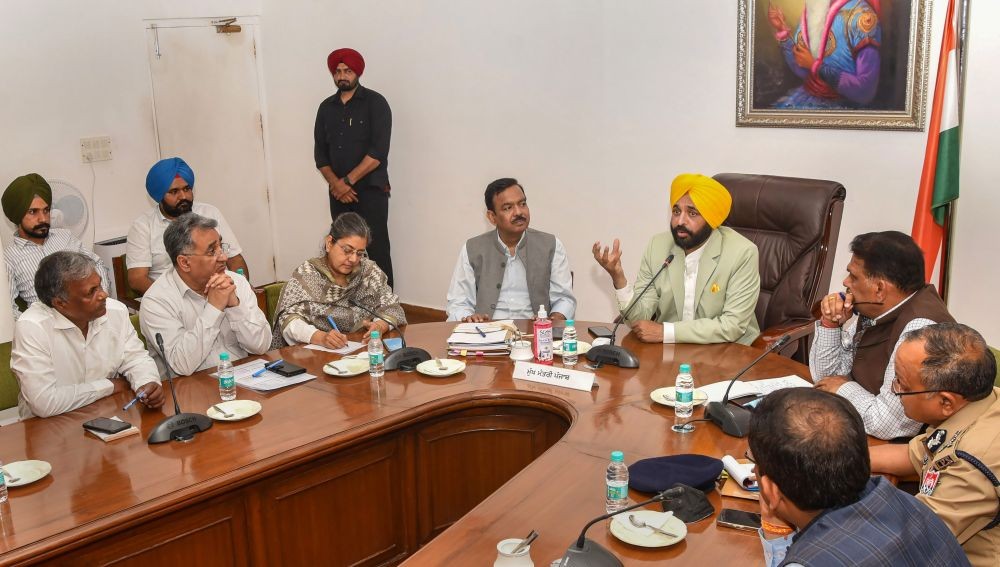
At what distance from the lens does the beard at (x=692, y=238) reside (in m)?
3.61

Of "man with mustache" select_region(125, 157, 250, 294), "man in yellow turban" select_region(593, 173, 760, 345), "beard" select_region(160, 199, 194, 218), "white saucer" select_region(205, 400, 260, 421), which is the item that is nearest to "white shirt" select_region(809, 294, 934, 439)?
"man in yellow turban" select_region(593, 173, 760, 345)

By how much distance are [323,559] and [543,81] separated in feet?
11.2

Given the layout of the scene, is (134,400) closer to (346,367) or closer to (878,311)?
(346,367)

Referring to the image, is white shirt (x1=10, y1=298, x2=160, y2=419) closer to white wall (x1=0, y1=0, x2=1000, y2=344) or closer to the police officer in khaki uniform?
white wall (x1=0, y1=0, x2=1000, y2=344)

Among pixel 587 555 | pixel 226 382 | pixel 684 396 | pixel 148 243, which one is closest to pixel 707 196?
pixel 684 396

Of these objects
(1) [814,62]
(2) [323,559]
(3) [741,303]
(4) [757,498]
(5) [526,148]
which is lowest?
(2) [323,559]

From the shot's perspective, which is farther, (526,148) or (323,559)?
(526,148)

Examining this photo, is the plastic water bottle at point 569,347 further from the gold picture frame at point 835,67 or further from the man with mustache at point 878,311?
the gold picture frame at point 835,67

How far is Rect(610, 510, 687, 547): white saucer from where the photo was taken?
1.97 metres

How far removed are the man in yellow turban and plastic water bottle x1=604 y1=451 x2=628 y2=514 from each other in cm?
129

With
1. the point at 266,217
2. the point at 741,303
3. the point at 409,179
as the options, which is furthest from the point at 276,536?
the point at 266,217

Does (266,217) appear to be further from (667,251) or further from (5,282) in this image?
(667,251)

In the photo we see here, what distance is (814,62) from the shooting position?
4512 mm

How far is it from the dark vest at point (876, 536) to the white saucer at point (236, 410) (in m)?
1.74
